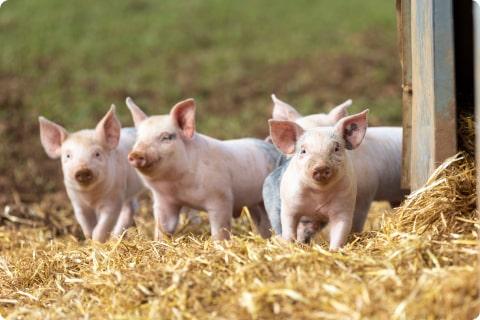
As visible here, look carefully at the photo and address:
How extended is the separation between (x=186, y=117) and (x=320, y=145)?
150 centimetres

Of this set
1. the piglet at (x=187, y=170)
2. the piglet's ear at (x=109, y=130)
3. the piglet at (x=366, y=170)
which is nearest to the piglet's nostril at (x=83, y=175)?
the piglet's ear at (x=109, y=130)

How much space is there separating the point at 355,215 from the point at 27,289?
2317 millimetres

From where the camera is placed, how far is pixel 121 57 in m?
16.0

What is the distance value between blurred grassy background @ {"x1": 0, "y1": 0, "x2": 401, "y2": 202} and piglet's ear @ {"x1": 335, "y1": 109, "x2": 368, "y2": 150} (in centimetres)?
589

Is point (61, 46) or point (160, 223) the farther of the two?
point (61, 46)

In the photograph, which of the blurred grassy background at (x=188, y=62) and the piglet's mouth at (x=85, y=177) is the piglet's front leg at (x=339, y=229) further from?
Result: the blurred grassy background at (x=188, y=62)

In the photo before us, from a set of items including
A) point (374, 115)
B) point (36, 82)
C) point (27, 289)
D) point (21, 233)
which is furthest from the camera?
point (36, 82)

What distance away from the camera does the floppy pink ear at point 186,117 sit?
269 inches

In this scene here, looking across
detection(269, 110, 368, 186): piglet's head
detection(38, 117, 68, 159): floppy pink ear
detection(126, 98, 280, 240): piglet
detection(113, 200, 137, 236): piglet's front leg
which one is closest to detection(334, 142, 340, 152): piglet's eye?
detection(269, 110, 368, 186): piglet's head

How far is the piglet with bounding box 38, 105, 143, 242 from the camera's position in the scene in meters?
7.15

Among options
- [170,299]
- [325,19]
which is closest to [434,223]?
[170,299]

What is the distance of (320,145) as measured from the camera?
568cm

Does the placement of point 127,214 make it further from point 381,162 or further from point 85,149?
point 381,162

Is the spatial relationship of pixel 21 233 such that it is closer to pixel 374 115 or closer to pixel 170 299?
pixel 170 299
